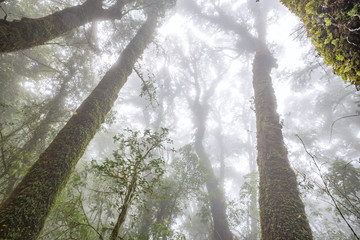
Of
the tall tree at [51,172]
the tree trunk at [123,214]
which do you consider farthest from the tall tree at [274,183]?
the tall tree at [51,172]

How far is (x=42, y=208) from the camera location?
2.52 m

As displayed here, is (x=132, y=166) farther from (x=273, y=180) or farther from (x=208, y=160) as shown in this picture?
(x=208, y=160)

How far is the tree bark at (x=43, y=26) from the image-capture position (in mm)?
3201

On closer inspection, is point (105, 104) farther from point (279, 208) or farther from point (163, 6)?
point (163, 6)

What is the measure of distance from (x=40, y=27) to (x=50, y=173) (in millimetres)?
3111

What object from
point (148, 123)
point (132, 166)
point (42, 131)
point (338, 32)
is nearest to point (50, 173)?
point (132, 166)

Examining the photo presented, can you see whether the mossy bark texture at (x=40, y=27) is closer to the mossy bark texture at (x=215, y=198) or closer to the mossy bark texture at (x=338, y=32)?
the mossy bark texture at (x=338, y=32)

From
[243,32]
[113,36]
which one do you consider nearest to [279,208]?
[113,36]

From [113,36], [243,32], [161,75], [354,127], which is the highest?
[354,127]

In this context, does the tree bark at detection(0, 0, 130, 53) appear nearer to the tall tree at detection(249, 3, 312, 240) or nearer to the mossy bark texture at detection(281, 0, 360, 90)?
the mossy bark texture at detection(281, 0, 360, 90)

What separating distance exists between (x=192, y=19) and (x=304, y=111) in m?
20.3

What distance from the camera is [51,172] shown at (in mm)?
2852

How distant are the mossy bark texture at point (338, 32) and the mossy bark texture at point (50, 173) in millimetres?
3579

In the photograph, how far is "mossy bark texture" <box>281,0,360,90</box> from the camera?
3.48 feet
